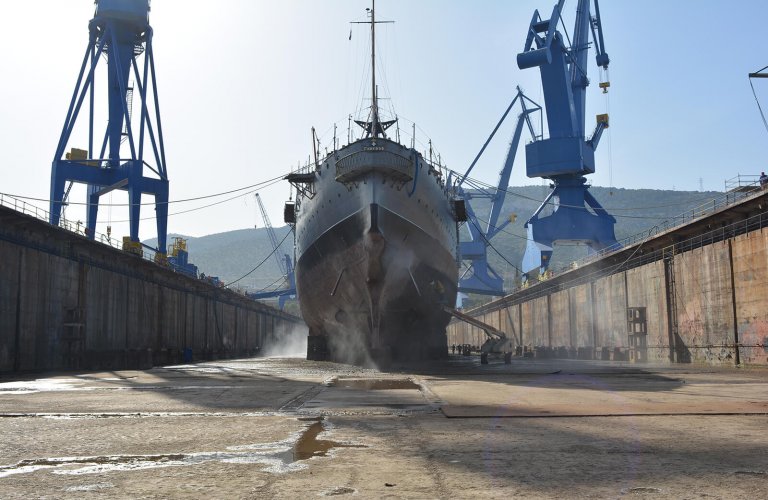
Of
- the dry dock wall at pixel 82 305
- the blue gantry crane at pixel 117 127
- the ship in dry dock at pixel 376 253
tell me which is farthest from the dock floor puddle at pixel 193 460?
the blue gantry crane at pixel 117 127

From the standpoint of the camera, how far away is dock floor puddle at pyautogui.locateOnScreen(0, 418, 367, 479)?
527 centimetres

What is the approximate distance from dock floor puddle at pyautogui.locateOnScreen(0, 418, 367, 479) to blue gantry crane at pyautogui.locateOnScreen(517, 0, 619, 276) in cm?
6455

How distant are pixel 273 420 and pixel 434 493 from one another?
4646mm

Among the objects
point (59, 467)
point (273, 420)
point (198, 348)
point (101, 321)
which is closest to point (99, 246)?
point (101, 321)

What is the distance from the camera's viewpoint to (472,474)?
15.9 ft

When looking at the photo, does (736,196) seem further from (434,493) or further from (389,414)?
(434,493)

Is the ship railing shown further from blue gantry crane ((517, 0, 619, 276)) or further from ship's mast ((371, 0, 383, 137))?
blue gantry crane ((517, 0, 619, 276))

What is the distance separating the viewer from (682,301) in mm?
33094

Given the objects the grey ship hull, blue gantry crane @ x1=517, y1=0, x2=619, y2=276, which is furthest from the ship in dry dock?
blue gantry crane @ x1=517, y1=0, x2=619, y2=276

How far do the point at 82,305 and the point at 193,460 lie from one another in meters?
32.6

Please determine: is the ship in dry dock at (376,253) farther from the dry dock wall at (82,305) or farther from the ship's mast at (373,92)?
the dry dock wall at (82,305)

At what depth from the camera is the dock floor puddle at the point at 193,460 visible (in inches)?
207

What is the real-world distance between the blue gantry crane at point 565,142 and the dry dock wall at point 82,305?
3768cm

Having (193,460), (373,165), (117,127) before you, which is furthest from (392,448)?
(117,127)
